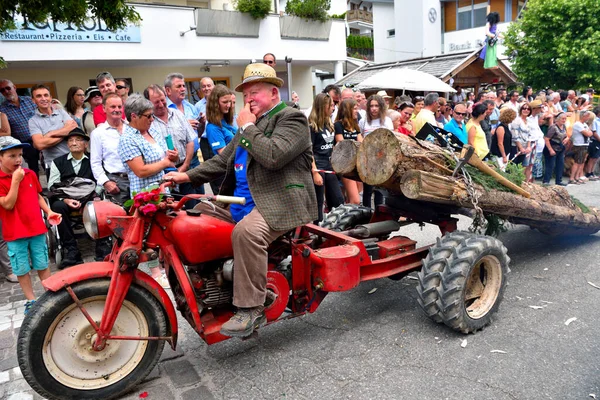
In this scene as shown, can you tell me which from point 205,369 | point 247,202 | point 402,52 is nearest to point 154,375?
point 205,369

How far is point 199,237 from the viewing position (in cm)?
326

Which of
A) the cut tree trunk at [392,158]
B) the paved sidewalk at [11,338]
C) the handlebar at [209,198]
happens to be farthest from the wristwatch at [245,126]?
the paved sidewalk at [11,338]

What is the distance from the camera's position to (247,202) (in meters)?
3.61

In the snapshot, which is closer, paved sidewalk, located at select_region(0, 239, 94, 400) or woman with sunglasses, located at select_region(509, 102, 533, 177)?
paved sidewalk, located at select_region(0, 239, 94, 400)

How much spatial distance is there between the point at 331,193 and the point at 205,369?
3.94 meters

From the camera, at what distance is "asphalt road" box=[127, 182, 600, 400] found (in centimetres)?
321

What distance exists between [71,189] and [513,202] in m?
5.12

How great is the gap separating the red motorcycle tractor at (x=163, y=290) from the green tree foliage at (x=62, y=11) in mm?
3831

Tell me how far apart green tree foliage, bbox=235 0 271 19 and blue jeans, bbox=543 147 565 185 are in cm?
1049

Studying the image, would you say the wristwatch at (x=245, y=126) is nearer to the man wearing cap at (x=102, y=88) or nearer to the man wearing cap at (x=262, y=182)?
the man wearing cap at (x=262, y=182)

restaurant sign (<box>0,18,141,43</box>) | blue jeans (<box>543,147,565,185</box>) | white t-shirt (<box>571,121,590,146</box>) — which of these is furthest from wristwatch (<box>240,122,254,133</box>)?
white t-shirt (<box>571,121,590,146</box>)

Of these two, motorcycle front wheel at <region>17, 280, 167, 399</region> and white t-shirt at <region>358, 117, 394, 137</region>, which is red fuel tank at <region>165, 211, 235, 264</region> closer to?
motorcycle front wheel at <region>17, 280, 167, 399</region>

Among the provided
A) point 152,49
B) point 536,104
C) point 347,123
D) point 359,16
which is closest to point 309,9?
point 152,49

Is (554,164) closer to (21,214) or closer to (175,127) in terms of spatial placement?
(175,127)
